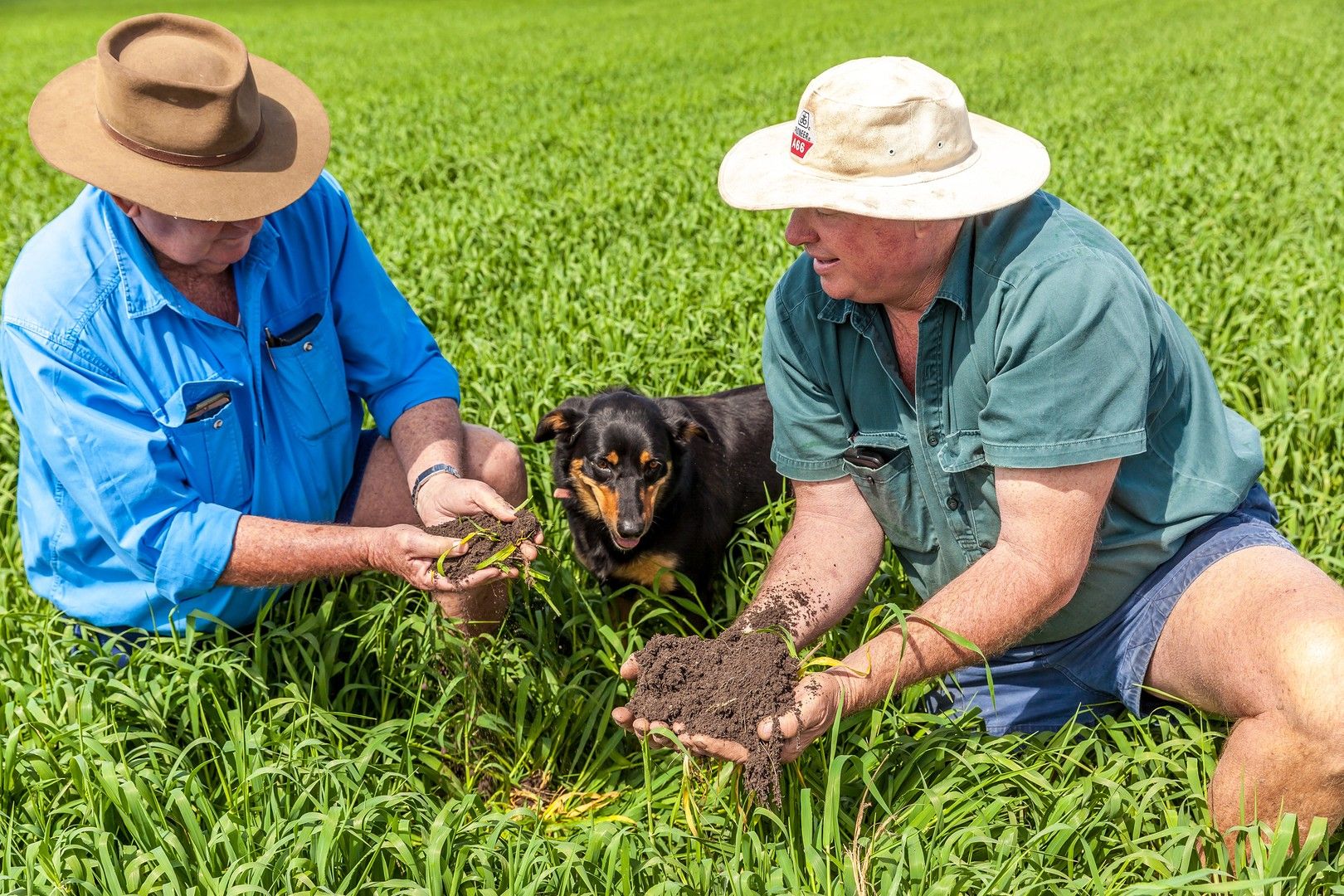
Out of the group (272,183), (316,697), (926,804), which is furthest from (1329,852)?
(272,183)

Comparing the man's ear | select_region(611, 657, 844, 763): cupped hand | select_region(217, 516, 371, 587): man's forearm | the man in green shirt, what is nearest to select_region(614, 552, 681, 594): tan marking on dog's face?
the man in green shirt

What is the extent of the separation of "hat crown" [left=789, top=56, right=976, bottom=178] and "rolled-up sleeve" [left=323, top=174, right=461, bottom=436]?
63.7 inches

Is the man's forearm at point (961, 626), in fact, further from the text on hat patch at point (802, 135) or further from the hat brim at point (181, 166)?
the hat brim at point (181, 166)

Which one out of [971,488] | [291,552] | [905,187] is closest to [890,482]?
[971,488]

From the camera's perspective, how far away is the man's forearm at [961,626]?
2252mm

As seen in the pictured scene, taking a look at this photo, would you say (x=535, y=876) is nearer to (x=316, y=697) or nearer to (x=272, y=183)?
(x=316, y=697)

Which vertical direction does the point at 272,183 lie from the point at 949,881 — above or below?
above

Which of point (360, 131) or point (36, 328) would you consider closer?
point (36, 328)

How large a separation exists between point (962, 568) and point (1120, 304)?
814 mm

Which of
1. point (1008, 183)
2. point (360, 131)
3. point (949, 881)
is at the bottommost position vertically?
point (360, 131)

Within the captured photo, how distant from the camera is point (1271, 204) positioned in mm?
7824

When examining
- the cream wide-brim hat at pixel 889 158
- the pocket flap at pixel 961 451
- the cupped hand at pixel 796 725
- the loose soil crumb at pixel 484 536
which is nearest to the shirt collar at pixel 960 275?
the cream wide-brim hat at pixel 889 158

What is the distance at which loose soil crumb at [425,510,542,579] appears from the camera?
8.88 ft

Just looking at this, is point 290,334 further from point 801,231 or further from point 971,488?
point 971,488
